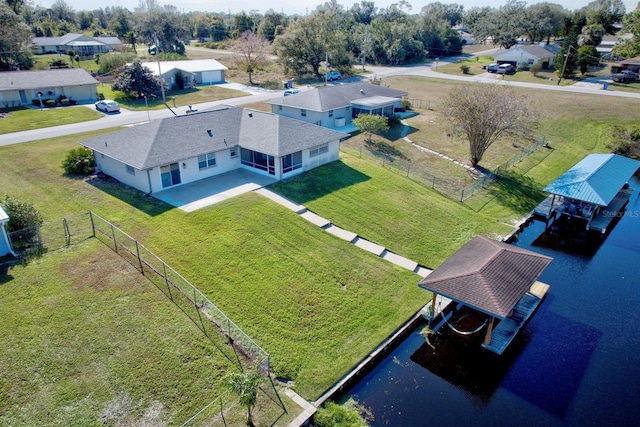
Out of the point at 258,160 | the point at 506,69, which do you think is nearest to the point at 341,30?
the point at 506,69

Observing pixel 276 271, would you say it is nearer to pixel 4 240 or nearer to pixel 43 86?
pixel 4 240

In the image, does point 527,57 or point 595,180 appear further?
point 527,57

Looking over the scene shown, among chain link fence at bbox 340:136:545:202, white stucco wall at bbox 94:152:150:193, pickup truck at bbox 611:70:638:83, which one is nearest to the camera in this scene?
white stucco wall at bbox 94:152:150:193

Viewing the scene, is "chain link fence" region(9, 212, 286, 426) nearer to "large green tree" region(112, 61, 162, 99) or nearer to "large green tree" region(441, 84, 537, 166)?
"large green tree" region(441, 84, 537, 166)

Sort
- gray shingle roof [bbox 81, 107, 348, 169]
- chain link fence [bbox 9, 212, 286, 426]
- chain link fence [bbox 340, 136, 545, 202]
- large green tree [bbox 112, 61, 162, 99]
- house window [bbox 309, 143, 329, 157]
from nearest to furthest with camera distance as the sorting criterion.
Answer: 1. chain link fence [bbox 9, 212, 286, 426]
2. gray shingle roof [bbox 81, 107, 348, 169]
3. chain link fence [bbox 340, 136, 545, 202]
4. house window [bbox 309, 143, 329, 157]
5. large green tree [bbox 112, 61, 162, 99]

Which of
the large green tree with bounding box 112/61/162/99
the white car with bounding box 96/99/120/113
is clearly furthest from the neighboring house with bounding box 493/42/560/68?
the white car with bounding box 96/99/120/113

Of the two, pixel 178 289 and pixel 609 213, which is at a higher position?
pixel 178 289

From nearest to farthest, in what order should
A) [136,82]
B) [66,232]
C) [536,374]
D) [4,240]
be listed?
[536,374] → [4,240] → [66,232] → [136,82]
